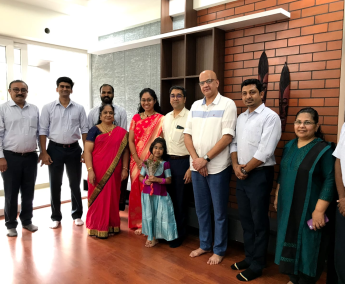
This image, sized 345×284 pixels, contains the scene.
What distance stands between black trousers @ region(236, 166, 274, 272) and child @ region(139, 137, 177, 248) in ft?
2.60

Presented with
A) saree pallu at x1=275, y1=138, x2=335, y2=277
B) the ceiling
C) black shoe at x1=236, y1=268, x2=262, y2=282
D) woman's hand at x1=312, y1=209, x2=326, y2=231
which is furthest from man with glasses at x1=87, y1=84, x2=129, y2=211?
woman's hand at x1=312, y1=209, x2=326, y2=231

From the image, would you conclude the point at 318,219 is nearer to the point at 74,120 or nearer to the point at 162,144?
the point at 162,144

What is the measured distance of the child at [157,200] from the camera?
9.58 ft

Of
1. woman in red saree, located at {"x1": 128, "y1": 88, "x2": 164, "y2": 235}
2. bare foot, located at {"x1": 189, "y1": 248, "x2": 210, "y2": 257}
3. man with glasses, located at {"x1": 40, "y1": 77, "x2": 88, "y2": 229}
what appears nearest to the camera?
bare foot, located at {"x1": 189, "y1": 248, "x2": 210, "y2": 257}

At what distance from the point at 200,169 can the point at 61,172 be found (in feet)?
5.83

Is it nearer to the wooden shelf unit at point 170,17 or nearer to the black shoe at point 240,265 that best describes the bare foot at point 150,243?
the black shoe at point 240,265

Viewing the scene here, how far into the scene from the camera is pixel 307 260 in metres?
2.08

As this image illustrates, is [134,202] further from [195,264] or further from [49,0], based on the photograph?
[49,0]

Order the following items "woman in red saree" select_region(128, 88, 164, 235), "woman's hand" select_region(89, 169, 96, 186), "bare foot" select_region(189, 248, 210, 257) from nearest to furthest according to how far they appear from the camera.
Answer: "bare foot" select_region(189, 248, 210, 257) < "woman's hand" select_region(89, 169, 96, 186) < "woman in red saree" select_region(128, 88, 164, 235)

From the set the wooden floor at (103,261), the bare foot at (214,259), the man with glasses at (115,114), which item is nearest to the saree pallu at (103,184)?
the wooden floor at (103,261)

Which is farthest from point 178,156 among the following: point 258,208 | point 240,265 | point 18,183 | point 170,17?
point 170,17

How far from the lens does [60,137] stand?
3.38 metres

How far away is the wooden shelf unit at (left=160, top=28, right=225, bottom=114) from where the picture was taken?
3195 mm

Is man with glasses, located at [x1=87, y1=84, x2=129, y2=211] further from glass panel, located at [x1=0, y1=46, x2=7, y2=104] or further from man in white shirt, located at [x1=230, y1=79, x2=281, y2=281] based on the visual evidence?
man in white shirt, located at [x1=230, y1=79, x2=281, y2=281]
